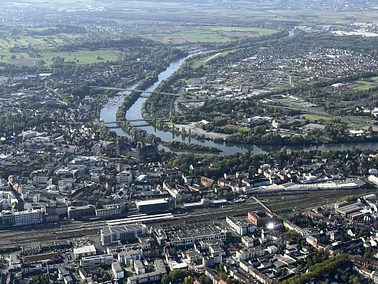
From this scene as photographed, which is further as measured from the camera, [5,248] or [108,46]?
[108,46]

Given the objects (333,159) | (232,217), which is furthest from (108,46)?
(232,217)

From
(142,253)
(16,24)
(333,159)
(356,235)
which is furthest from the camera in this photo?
(16,24)

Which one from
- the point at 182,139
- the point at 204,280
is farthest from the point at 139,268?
the point at 182,139

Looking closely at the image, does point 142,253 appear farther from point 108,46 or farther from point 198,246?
point 108,46

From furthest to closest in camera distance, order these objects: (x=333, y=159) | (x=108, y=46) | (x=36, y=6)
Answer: (x=36, y=6) < (x=108, y=46) < (x=333, y=159)

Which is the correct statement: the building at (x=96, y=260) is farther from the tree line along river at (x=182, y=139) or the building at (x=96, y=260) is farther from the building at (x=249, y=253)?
the tree line along river at (x=182, y=139)

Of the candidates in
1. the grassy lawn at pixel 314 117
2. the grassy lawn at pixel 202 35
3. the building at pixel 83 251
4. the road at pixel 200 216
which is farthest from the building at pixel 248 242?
the grassy lawn at pixel 202 35

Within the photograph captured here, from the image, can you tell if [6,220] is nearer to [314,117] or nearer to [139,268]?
[139,268]
